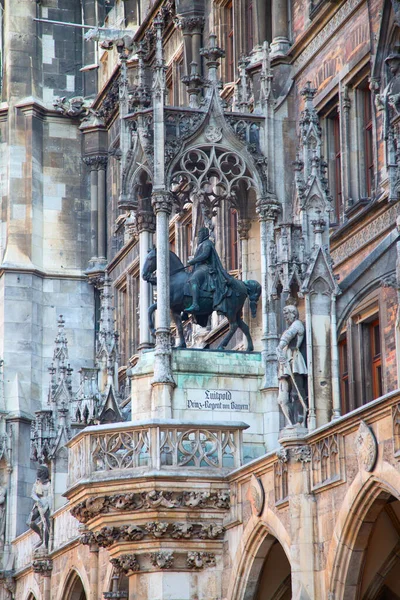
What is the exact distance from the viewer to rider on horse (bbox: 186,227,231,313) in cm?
2736

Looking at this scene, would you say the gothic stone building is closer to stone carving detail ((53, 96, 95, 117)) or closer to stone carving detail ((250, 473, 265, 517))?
stone carving detail ((250, 473, 265, 517))

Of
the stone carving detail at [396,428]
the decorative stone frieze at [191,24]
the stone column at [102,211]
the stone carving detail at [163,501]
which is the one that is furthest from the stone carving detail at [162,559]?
the stone column at [102,211]

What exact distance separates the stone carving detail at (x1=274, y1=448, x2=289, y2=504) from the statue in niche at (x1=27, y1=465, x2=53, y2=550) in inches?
547

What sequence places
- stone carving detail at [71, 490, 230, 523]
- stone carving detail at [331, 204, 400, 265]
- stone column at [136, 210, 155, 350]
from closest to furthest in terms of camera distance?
stone carving detail at [71, 490, 230, 523]
stone carving detail at [331, 204, 400, 265]
stone column at [136, 210, 155, 350]

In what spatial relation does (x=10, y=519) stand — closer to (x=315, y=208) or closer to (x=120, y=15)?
(x=120, y=15)

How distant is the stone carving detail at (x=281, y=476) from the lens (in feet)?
76.4

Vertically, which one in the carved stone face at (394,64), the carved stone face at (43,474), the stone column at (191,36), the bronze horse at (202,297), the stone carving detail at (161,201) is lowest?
the carved stone face at (43,474)

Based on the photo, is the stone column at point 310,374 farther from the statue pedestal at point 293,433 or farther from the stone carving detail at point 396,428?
the stone carving detail at point 396,428

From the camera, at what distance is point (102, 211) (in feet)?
153

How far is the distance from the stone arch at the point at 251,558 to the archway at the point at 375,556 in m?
1.76

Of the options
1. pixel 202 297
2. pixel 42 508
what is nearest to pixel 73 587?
pixel 42 508

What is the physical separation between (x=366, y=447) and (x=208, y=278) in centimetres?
741

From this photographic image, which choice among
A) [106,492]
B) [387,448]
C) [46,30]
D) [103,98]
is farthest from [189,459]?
[46,30]

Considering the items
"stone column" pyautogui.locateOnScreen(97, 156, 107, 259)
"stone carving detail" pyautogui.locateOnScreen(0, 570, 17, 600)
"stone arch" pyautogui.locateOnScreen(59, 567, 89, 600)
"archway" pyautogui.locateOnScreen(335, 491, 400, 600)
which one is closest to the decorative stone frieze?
"stone column" pyautogui.locateOnScreen(97, 156, 107, 259)
